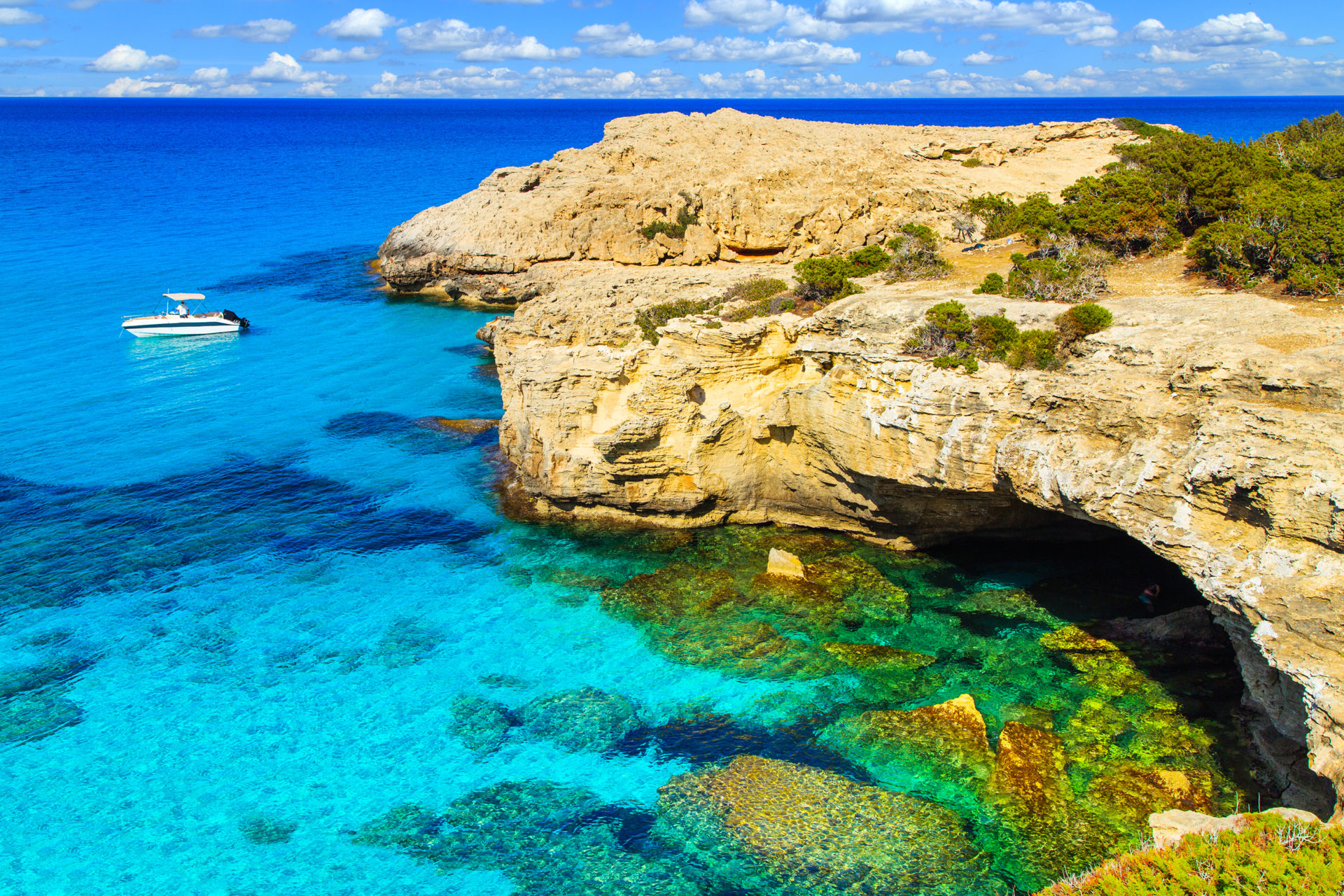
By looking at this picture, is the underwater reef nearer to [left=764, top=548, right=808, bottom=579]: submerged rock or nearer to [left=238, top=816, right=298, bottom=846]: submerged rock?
[left=764, top=548, right=808, bottom=579]: submerged rock

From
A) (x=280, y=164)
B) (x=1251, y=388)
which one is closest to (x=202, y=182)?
(x=280, y=164)

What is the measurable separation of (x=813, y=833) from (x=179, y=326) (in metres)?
47.0

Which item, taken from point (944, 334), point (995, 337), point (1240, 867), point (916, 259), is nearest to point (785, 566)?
point (944, 334)

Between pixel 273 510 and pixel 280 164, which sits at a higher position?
pixel 280 164

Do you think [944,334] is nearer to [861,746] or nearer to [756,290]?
[756,290]

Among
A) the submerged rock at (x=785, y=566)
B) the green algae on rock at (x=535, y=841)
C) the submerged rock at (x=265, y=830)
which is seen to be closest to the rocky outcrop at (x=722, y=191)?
the submerged rock at (x=785, y=566)

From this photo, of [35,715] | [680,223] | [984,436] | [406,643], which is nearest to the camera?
[35,715]

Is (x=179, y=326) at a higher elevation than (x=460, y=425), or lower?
higher

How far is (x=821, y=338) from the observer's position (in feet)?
74.0

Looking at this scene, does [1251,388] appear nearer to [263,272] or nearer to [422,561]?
[422,561]

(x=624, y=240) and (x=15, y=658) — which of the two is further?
(x=624, y=240)

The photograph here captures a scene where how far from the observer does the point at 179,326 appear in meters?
47.5

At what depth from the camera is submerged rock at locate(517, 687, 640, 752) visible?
16.7 meters

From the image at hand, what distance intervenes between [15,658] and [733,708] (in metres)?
16.5
